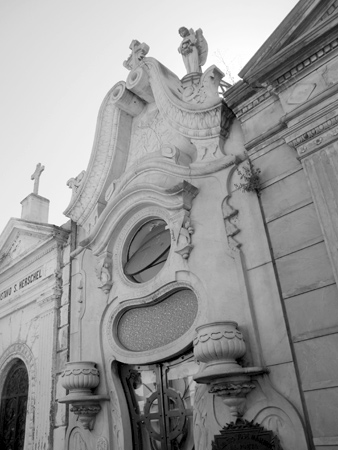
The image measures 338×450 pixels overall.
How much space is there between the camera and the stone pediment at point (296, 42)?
519 cm

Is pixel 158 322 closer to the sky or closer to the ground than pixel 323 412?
closer to the sky

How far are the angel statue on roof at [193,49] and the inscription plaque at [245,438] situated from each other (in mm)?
5950

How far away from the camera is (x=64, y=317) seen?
8.27 m

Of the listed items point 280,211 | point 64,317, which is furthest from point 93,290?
point 280,211

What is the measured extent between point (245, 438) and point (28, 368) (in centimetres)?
558

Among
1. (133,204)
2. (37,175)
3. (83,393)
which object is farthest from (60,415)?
(37,175)

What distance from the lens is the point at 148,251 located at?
7.19 metres

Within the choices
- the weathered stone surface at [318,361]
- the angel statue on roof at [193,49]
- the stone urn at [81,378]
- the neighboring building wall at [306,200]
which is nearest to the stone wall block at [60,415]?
the stone urn at [81,378]

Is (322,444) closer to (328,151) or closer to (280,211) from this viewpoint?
(280,211)

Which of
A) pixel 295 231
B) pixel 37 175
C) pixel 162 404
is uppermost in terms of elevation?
pixel 37 175

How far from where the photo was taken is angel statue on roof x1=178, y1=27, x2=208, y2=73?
779 centimetres

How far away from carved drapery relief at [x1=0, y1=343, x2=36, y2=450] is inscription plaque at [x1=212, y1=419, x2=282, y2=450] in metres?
4.65

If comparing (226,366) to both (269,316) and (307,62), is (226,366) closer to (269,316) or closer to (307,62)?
(269,316)

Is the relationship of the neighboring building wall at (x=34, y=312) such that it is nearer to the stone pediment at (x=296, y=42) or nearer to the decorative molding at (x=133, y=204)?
the decorative molding at (x=133, y=204)
